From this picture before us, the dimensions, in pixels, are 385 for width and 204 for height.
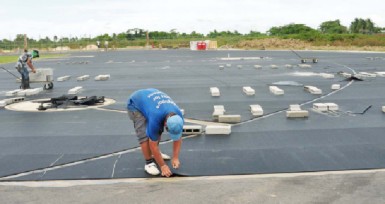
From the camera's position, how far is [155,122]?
5176 millimetres

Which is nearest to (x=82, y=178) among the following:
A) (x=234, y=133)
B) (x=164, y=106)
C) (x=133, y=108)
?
(x=133, y=108)

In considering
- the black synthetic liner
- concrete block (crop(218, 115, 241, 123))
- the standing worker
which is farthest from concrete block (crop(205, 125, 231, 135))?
the standing worker

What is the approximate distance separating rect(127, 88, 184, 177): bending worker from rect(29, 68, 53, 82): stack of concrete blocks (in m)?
11.4

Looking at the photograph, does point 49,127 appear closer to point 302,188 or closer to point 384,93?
point 302,188

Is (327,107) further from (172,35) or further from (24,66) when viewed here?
(172,35)

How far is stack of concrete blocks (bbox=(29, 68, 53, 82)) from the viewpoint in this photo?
52.9 feet

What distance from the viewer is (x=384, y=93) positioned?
13172mm

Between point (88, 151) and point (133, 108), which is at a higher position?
point (133, 108)

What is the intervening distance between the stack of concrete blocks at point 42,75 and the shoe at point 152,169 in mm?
11536

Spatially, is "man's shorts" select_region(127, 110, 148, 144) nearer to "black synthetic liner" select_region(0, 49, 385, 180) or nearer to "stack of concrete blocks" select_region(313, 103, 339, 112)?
"black synthetic liner" select_region(0, 49, 385, 180)

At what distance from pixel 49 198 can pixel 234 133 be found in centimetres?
414

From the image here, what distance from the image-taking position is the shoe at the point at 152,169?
575cm

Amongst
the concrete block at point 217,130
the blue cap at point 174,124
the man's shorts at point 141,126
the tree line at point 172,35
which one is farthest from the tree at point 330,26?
the blue cap at point 174,124

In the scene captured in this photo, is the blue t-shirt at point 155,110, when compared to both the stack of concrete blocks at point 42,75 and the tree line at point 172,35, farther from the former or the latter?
the tree line at point 172,35
